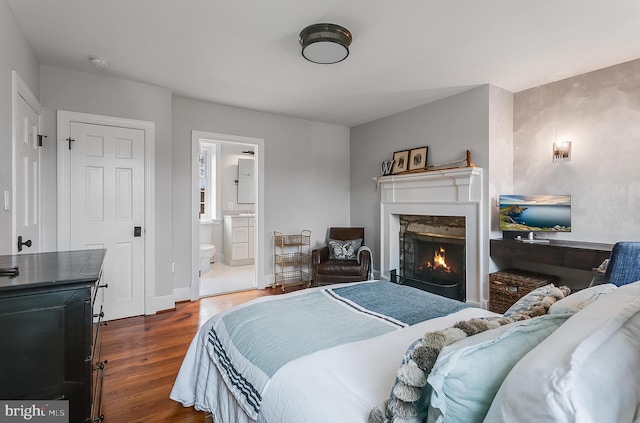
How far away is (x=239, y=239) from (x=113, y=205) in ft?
9.39

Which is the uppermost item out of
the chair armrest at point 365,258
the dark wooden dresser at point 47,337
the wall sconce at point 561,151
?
the wall sconce at point 561,151

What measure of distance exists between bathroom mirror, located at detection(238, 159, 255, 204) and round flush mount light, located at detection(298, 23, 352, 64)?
4069mm

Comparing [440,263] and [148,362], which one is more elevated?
[440,263]

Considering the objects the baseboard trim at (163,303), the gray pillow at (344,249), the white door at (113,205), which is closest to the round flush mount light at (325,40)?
the white door at (113,205)

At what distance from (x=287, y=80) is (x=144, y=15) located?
142cm

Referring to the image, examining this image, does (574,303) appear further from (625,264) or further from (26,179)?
(26,179)

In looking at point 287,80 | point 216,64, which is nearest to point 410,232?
point 287,80

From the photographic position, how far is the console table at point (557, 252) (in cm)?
269

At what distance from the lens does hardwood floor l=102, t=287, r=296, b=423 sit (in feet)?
6.13

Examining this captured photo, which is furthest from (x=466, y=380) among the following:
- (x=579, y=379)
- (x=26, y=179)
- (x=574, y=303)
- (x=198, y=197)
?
(x=198, y=197)

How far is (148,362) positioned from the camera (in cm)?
244

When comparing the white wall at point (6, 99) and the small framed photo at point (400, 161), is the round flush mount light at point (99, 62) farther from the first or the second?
the small framed photo at point (400, 161)

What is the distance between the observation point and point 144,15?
2.19m

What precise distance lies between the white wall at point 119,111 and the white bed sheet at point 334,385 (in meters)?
2.52
